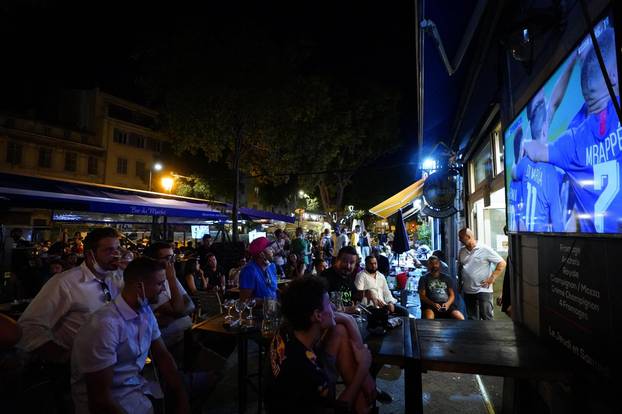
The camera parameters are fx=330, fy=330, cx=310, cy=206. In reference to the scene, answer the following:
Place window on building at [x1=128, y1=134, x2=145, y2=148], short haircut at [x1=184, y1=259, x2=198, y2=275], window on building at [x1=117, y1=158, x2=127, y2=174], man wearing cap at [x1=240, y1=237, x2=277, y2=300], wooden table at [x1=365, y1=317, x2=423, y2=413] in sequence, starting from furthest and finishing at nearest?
window on building at [x1=128, y1=134, x2=145, y2=148] → window on building at [x1=117, y1=158, x2=127, y2=174] → short haircut at [x1=184, y1=259, x2=198, y2=275] → man wearing cap at [x1=240, y1=237, x2=277, y2=300] → wooden table at [x1=365, y1=317, x2=423, y2=413]

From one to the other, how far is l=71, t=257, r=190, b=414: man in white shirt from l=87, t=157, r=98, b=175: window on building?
34.6 m

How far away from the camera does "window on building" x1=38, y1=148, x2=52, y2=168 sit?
27656 millimetres

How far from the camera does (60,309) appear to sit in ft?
9.34

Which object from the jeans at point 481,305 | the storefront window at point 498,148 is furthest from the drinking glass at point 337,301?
the storefront window at point 498,148

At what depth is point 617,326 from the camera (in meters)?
1.97

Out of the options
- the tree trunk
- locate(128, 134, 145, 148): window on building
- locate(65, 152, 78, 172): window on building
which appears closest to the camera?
the tree trunk

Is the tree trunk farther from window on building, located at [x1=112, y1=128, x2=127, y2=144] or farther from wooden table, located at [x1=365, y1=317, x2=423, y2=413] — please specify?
window on building, located at [x1=112, y1=128, x2=127, y2=144]

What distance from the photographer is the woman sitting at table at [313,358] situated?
6.00 ft

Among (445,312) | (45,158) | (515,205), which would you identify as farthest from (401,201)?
(45,158)

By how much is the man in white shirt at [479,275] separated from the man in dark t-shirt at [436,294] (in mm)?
312

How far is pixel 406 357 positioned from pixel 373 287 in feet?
9.43

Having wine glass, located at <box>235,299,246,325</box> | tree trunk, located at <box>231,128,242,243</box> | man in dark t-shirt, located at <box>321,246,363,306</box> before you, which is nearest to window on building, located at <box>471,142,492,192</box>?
man in dark t-shirt, located at <box>321,246,363,306</box>

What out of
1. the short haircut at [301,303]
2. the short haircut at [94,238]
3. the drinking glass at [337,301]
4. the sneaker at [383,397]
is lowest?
the sneaker at [383,397]

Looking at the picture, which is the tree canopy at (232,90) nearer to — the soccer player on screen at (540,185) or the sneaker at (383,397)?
the soccer player on screen at (540,185)
